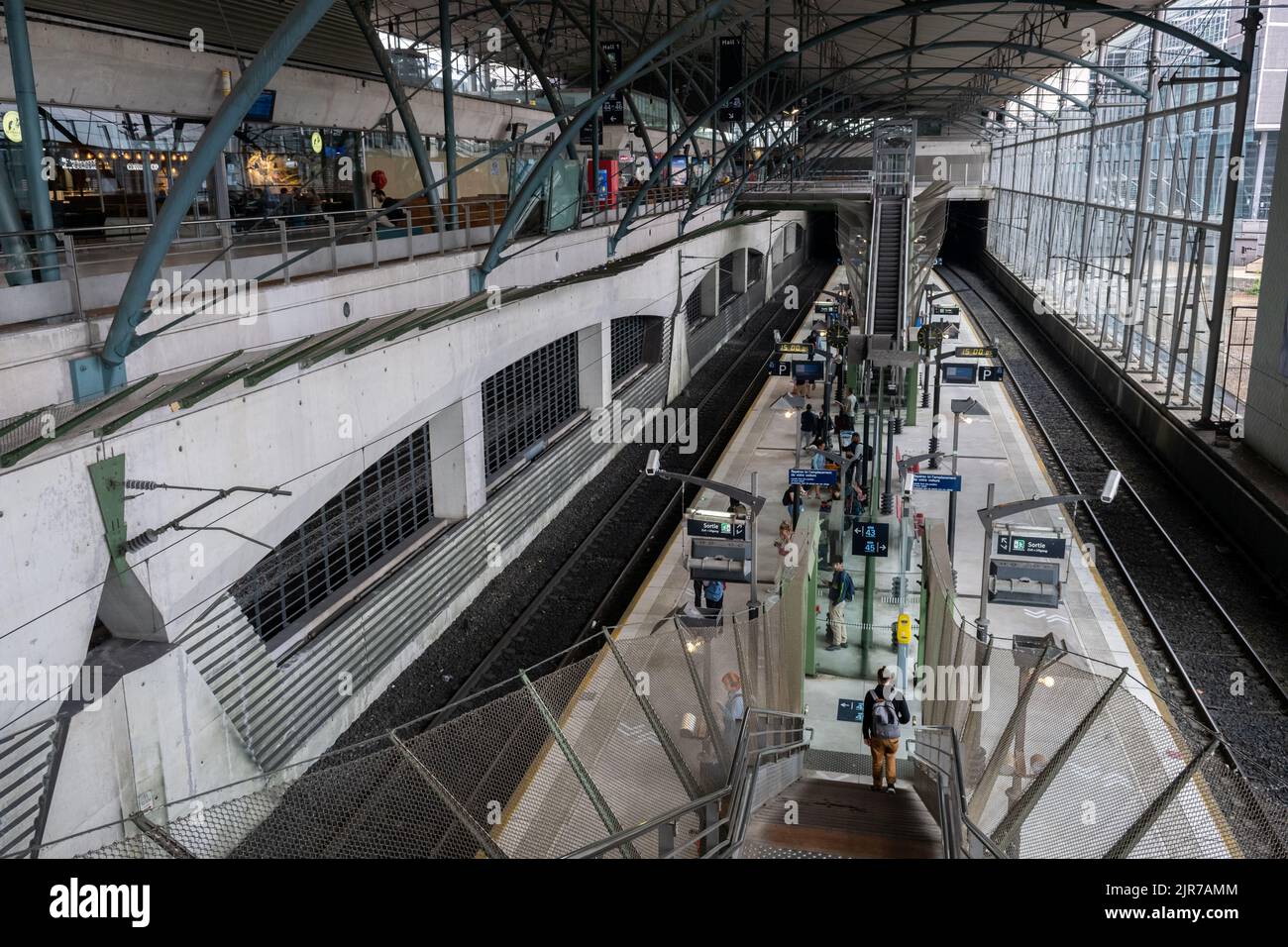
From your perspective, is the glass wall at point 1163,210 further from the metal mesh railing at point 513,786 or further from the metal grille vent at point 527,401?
the metal mesh railing at point 513,786

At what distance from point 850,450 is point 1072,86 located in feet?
113

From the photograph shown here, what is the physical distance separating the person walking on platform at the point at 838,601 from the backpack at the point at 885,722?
3391 millimetres

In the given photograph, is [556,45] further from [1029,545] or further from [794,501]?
[1029,545]

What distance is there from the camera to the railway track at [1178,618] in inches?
524

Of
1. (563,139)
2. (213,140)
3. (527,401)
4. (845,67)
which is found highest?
(845,67)

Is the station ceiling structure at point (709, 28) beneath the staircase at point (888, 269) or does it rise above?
above

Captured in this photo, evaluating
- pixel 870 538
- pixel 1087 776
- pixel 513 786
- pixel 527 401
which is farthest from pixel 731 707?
pixel 527 401

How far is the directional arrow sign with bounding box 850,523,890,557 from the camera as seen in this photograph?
15.2m

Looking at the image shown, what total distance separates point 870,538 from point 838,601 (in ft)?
4.54

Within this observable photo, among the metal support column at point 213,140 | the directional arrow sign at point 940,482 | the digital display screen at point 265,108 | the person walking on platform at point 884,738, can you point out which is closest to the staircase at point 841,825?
the person walking on platform at point 884,738

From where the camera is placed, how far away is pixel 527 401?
23.2 meters

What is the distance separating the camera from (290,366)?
39.9 feet
